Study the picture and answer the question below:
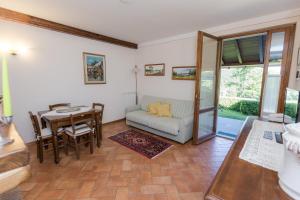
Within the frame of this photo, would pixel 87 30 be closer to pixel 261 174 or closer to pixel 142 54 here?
pixel 142 54

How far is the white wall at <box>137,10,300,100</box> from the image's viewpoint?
2439 mm

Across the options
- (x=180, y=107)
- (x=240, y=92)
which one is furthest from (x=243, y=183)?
(x=240, y=92)

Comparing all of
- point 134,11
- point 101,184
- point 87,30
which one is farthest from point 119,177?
point 87,30

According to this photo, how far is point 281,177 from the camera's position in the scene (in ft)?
2.44

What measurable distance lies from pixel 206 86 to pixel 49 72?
3305 millimetres

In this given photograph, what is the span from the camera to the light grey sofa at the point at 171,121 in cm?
304

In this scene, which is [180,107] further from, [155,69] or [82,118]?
[82,118]

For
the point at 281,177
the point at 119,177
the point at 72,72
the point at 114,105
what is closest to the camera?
the point at 281,177

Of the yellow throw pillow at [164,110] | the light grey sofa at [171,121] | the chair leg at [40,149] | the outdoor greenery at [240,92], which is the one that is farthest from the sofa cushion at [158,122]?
the outdoor greenery at [240,92]

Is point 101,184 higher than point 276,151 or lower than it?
lower

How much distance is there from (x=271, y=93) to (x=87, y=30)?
403 cm

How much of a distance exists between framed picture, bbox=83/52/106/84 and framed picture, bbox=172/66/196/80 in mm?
1906

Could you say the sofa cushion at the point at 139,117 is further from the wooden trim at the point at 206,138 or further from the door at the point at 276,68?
the door at the point at 276,68

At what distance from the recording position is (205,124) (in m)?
3.29
